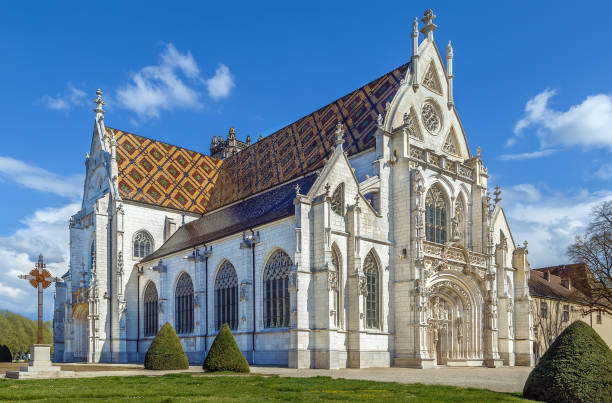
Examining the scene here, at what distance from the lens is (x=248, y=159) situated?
133 feet

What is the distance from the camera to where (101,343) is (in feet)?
114

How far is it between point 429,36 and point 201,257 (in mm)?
17278

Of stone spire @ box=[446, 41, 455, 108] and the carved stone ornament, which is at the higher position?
stone spire @ box=[446, 41, 455, 108]

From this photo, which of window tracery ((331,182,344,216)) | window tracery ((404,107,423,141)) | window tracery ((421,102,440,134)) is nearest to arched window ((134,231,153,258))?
window tracery ((331,182,344,216))

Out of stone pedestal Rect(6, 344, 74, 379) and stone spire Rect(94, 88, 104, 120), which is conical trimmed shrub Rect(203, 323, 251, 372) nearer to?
stone pedestal Rect(6, 344, 74, 379)

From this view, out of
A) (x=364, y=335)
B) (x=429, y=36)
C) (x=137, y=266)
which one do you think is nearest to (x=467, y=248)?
(x=364, y=335)

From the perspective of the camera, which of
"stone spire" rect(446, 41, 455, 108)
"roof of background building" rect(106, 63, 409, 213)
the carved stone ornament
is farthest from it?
"stone spire" rect(446, 41, 455, 108)

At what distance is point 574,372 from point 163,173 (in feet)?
109

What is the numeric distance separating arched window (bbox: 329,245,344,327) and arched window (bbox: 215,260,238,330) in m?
6.17

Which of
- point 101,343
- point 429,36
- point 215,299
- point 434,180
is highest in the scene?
point 429,36

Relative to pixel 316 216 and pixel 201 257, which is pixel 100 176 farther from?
pixel 316 216

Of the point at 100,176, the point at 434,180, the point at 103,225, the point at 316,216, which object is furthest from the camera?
the point at 100,176

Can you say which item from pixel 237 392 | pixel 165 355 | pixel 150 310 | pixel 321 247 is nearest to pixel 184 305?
pixel 150 310

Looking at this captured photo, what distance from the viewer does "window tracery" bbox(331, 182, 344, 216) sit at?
26.4m
